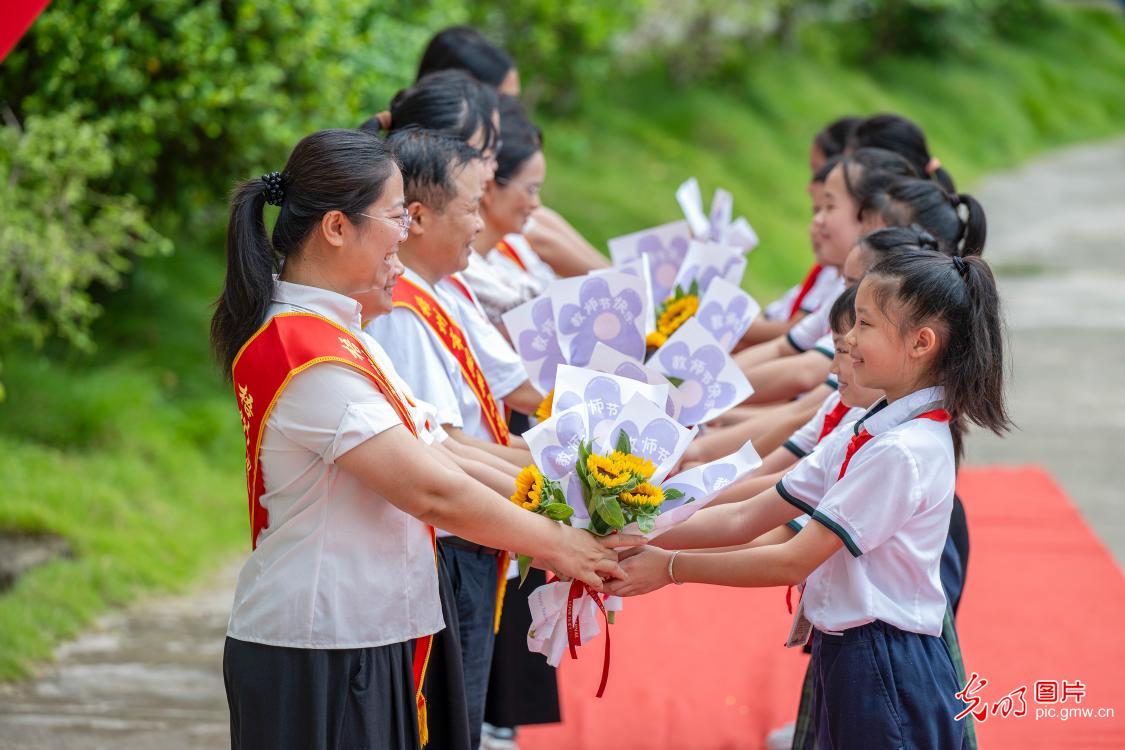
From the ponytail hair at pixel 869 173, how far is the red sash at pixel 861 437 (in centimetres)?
106

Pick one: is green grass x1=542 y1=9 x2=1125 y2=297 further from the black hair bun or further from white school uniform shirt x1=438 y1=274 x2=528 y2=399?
the black hair bun

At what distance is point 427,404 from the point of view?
8.19ft

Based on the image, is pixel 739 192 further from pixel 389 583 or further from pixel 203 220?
pixel 389 583

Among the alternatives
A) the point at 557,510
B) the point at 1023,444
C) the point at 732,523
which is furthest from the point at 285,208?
the point at 1023,444

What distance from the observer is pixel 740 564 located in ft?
7.89

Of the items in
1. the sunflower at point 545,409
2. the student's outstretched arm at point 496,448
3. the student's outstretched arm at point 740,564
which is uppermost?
the sunflower at point 545,409

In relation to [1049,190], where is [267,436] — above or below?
below

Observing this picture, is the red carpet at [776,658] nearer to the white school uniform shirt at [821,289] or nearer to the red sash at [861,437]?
the white school uniform shirt at [821,289]

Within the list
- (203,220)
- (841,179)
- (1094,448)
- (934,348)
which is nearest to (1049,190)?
(1094,448)

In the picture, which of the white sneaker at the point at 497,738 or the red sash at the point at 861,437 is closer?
the red sash at the point at 861,437

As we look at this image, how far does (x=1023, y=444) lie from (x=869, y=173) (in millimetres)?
Answer: 4389

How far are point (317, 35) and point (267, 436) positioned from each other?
371cm

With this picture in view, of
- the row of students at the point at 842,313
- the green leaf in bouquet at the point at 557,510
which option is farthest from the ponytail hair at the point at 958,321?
the green leaf in bouquet at the point at 557,510

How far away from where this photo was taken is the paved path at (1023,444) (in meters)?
3.86
